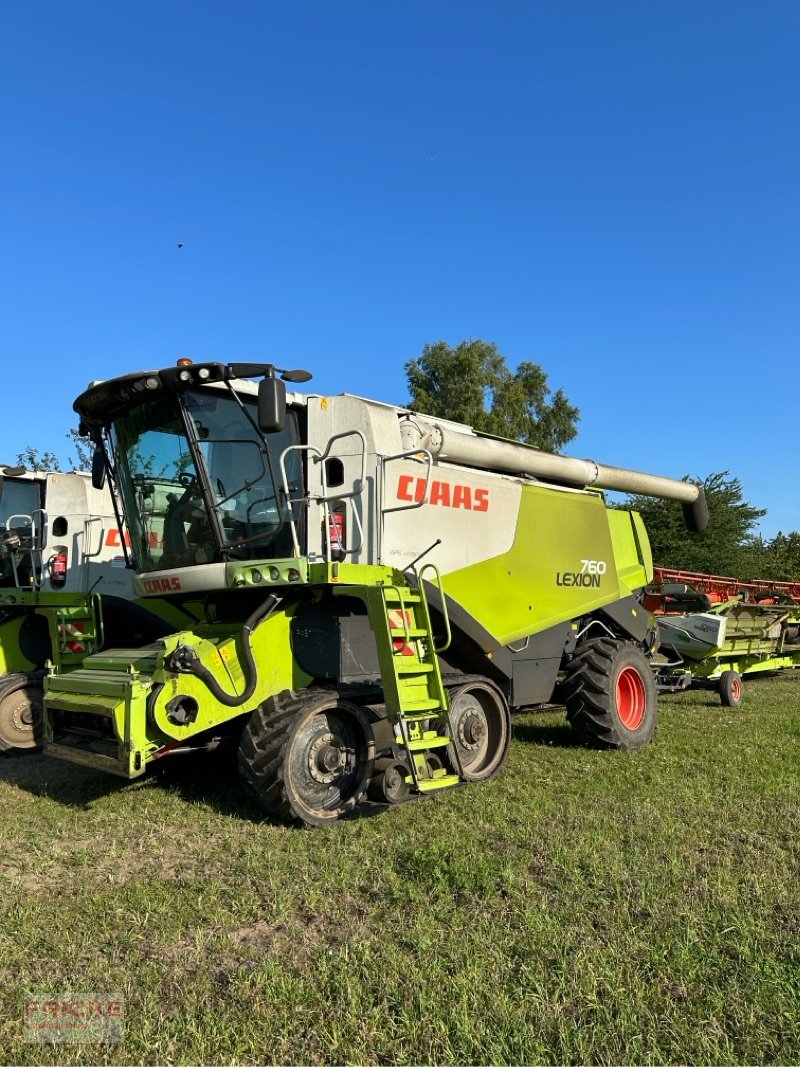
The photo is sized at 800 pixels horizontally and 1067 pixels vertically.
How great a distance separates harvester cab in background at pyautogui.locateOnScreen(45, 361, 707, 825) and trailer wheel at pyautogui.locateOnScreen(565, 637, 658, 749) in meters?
0.03

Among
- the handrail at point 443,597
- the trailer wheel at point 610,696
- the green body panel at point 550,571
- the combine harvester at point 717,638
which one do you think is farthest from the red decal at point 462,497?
the combine harvester at point 717,638

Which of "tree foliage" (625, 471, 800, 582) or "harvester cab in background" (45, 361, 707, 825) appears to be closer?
"harvester cab in background" (45, 361, 707, 825)

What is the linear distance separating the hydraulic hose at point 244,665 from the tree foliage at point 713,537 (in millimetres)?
18712

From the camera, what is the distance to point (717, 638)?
34.4 ft

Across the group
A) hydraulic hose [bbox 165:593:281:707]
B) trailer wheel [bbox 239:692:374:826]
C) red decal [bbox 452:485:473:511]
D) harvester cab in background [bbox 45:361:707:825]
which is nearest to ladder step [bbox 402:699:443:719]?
harvester cab in background [bbox 45:361:707:825]

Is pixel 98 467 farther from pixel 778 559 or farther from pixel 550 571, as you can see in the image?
pixel 778 559

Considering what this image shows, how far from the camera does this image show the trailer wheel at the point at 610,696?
695 centimetres

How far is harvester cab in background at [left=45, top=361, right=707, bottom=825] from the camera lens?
4.71 meters

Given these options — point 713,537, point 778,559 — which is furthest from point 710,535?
point 778,559

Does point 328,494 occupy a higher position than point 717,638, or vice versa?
point 328,494

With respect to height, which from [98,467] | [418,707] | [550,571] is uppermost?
[98,467]

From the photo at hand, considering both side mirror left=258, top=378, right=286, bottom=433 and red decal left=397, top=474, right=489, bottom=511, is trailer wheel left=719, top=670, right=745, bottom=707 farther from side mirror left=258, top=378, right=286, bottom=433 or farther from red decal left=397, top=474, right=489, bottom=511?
side mirror left=258, top=378, right=286, bottom=433

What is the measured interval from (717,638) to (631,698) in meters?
3.51

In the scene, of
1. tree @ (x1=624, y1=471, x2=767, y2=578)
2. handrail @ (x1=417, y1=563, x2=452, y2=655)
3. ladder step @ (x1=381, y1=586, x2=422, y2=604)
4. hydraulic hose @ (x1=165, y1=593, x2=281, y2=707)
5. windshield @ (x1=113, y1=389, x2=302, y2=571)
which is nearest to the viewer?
hydraulic hose @ (x1=165, y1=593, x2=281, y2=707)
